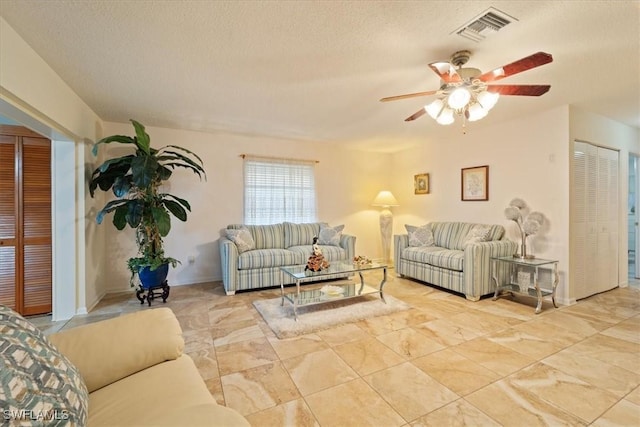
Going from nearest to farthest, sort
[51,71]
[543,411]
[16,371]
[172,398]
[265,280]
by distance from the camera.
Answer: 1. [16,371]
2. [172,398]
3. [543,411]
4. [51,71]
5. [265,280]

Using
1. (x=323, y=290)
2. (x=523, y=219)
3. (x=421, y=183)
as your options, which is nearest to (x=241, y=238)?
(x=323, y=290)

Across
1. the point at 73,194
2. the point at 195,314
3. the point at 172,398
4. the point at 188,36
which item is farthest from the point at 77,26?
the point at 195,314

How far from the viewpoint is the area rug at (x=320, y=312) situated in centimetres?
272

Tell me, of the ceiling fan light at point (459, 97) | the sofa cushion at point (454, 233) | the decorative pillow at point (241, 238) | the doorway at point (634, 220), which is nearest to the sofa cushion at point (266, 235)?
the decorative pillow at point (241, 238)

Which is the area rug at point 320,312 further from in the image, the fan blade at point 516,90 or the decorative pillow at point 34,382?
the fan blade at point 516,90

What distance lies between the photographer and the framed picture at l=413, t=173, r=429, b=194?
207 inches

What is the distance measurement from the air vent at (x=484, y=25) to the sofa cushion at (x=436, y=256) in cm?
261

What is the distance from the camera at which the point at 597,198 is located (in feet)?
12.3

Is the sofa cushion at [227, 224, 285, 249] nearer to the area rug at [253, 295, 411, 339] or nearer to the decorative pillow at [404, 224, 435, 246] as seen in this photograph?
the area rug at [253, 295, 411, 339]

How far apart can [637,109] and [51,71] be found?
6.29m

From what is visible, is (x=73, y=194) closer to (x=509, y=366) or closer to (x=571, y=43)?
(x=509, y=366)

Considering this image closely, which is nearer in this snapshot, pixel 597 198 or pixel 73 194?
pixel 73 194

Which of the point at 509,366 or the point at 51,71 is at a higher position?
the point at 51,71

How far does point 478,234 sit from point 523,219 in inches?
22.5
